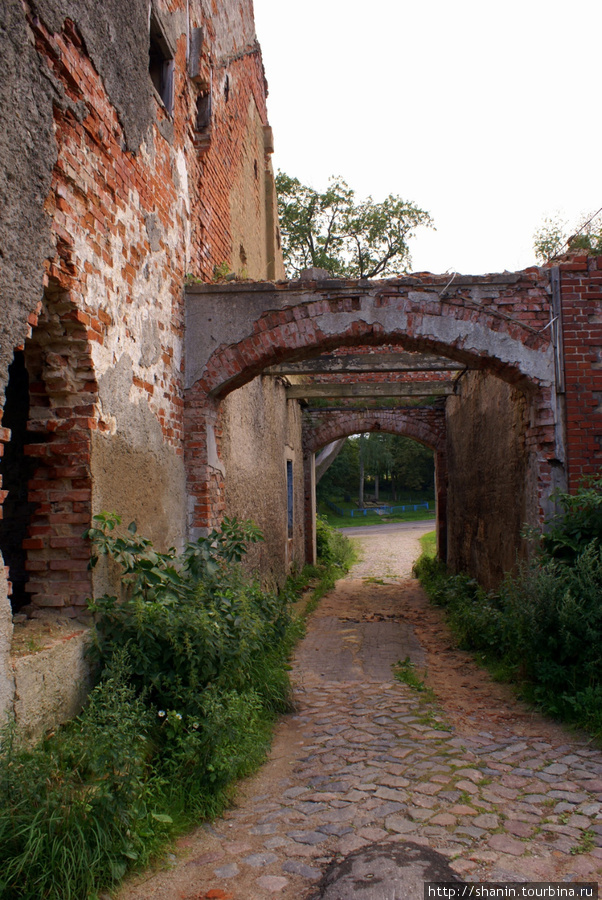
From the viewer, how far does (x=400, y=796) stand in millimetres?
3527

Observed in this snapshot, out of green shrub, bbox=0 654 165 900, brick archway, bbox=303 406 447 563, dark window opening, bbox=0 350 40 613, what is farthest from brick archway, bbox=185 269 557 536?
brick archway, bbox=303 406 447 563

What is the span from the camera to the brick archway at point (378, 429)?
14.7 meters

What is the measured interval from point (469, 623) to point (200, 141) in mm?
6006

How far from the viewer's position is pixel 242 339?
19.4 ft

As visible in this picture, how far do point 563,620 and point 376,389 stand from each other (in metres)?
7.17

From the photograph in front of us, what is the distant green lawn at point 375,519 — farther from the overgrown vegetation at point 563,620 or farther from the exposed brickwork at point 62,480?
the exposed brickwork at point 62,480

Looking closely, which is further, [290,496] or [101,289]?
[290,496]

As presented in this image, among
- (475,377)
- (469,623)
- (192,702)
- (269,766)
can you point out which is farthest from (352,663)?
(475,377)

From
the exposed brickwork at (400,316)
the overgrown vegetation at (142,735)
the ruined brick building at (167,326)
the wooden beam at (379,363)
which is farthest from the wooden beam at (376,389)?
the overgrown vegetation at (142,735)

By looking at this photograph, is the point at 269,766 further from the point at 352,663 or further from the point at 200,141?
the point at 200,141

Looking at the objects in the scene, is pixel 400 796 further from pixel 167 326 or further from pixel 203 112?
pixel 203 112

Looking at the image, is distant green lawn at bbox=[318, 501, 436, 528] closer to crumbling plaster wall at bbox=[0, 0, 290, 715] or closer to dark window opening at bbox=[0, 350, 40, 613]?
dark window opening at bbox=[0, 350, 40, 613]

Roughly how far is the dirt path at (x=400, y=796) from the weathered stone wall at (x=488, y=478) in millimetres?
1908

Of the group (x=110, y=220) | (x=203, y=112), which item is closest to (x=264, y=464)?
(x=203, y=112)
